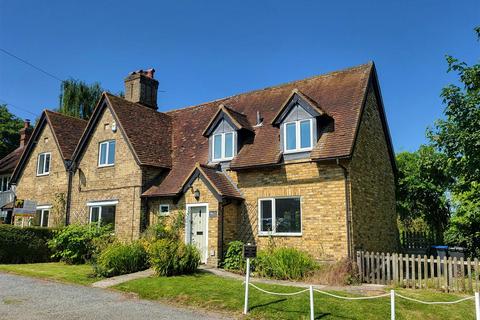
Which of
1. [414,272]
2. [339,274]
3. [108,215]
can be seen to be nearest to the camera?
[414,272]

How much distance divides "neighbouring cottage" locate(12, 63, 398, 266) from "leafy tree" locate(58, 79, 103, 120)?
22.9 metres

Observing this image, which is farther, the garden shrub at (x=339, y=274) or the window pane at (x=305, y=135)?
the window pane at (x=305, y=135)

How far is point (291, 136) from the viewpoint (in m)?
18.3

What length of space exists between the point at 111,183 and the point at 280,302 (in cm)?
1448

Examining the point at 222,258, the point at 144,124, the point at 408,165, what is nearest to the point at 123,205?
the point at 144,124

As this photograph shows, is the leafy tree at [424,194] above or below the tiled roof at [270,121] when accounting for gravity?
below

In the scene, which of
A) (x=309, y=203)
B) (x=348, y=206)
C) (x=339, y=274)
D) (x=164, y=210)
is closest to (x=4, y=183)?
(x=164, y=210)

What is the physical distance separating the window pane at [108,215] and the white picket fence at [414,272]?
1324cm

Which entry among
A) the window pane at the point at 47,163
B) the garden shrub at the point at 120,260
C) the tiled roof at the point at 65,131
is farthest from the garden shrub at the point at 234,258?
the window pane at the point at 47,163

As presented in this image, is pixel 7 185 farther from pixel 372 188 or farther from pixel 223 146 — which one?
pixel 372 188

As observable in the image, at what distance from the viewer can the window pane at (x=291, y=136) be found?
18188mm

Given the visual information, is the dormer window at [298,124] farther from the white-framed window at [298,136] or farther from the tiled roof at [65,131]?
the tiled roof at [65,131]

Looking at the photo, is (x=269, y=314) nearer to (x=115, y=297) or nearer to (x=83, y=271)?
(x=115, y=297)

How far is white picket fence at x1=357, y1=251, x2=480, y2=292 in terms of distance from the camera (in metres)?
13.1
